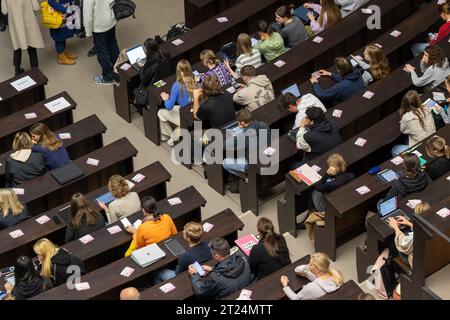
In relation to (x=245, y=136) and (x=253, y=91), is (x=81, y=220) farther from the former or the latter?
(x=253, y=91)

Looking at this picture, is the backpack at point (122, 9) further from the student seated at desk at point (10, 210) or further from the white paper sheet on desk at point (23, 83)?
the student seated at desk at point (10, 210)

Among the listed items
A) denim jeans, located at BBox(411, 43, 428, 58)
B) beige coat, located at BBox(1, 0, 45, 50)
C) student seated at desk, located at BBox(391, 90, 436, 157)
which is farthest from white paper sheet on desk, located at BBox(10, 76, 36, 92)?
denim jeans, located at BBox(411, 43, 428, 58)

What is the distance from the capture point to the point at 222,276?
368 inches

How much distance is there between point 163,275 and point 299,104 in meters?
2.64

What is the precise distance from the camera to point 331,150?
36.2 ft

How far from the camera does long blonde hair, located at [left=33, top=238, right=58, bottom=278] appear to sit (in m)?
9.60

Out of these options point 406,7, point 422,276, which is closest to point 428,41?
point 406,7

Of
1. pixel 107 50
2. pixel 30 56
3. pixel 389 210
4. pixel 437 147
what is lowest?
pixel 30 56

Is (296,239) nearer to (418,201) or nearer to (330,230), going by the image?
(330,230)

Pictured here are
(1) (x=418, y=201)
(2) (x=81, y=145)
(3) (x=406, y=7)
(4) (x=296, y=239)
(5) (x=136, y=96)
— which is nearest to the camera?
(1) (x=418, y=201)

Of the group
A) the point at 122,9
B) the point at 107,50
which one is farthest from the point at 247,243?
the point at 122,9

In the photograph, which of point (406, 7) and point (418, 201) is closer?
point (418, 201)

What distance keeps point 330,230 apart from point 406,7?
4.05 metres

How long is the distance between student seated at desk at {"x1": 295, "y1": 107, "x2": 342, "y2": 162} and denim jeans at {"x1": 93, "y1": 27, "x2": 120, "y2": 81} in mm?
3330
